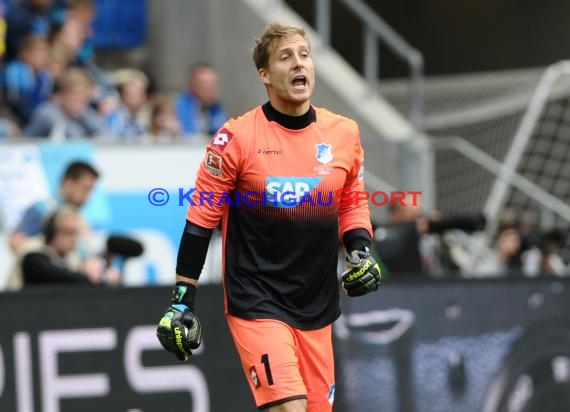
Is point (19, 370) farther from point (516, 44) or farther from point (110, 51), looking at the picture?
point (516, 44)

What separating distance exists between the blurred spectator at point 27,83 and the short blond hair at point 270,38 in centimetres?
541

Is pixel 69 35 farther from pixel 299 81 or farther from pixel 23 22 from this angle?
pixel 299 81

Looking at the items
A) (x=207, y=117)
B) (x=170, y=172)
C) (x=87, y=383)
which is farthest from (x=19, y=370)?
(x=207, y=117)

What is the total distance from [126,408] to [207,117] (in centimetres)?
445

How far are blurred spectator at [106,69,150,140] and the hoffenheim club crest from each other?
533 centimetres

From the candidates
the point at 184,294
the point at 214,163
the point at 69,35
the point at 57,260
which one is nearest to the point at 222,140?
the point at 214,163

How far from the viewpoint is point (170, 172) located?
36.6ft

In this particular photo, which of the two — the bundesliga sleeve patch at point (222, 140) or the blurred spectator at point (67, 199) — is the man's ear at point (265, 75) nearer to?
the bundesliga sleeve patch at point (222, 140)

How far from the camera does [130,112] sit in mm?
12328

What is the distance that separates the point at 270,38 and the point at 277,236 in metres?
0.95

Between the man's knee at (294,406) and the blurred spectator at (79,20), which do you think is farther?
the blurred spectator at (79,20)

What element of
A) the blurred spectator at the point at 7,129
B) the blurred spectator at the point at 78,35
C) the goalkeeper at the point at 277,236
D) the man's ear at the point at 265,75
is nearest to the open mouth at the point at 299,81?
the goalkeeper at the point at 277,236

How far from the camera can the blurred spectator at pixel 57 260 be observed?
8.83 meters

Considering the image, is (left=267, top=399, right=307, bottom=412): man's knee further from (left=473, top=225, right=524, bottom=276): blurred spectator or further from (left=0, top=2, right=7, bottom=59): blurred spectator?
(left=0, top=2, right=7, bottom=59): blurred spectator
